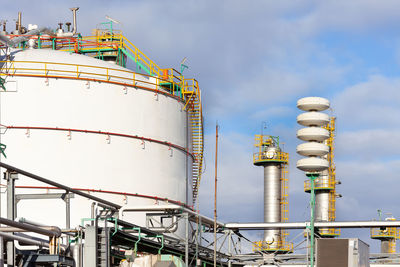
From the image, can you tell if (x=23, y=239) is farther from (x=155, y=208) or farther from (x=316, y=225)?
(x=316, y=225)

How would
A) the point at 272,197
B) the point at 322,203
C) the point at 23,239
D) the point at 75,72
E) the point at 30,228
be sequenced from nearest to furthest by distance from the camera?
the point at 30,228
the point at 23,239
the point at 75,72
the point at 272,197
the point at 322,203

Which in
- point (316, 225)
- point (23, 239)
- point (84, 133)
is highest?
point (84, 133)

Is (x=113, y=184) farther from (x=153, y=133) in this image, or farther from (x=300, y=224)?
(x=300, y=224)

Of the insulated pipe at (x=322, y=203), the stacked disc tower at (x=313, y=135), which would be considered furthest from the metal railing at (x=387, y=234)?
the stacked disc tower at (x=313, y=135)

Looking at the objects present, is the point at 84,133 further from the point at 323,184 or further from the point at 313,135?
the point at 323,184

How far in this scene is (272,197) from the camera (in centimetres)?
5997

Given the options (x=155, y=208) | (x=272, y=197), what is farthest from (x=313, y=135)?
(x=272, y=197)

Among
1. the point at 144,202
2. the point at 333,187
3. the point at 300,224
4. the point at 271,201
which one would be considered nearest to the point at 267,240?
the point at 271,201

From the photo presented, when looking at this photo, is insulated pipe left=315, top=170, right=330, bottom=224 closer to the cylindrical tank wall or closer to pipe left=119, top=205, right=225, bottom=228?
the cylindrical tank wall

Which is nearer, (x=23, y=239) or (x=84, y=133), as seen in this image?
(x=23, y=239)

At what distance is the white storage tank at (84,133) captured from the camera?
37.2 metres

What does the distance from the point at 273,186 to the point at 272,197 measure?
3.32 ft

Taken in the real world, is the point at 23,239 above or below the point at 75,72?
below

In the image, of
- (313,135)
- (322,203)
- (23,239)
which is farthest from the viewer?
(322,203)
